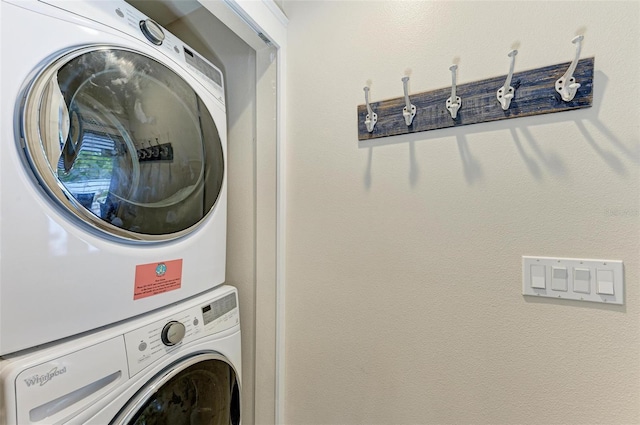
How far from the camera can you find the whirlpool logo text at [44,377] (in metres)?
0.55

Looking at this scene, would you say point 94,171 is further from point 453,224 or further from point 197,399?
point 453,224

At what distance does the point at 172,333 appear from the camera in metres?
0.82

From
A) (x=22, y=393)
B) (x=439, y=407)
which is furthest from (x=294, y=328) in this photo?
(x=22, y=393)

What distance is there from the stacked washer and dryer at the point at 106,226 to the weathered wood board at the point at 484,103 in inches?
25.4

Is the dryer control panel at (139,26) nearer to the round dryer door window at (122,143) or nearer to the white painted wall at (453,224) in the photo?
the round dryer door window at (122,143)

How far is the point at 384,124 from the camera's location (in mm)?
1058

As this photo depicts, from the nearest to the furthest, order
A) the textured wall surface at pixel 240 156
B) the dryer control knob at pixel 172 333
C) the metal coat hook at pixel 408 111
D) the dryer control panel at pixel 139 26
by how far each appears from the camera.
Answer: the dryer control panel at pixel 139 26 → the dryer control knob at pixel 172 333 → the metal coat hook at pixel 408 111 → the textured wall surface at pixel 240 156

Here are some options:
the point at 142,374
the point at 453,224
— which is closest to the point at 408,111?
the point at 453,224

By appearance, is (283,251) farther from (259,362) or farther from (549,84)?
(549,84)

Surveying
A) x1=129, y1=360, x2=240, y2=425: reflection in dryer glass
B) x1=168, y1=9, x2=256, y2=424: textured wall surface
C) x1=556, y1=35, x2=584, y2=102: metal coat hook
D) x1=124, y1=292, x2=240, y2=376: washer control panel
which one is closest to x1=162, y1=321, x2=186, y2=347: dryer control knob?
x1=124, y1=292, x2=240, y2=376: washer control panel

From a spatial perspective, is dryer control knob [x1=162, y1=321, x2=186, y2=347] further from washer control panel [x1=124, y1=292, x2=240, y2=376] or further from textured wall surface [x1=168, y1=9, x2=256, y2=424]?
textured wall surface [x1=168, y1=9, x2=256, y2=424]

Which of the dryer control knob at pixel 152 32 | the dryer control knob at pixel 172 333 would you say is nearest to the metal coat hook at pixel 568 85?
the dryer control knob at pixel 152 32

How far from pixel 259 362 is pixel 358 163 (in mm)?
923

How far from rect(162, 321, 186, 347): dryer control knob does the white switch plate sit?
1.02 m
